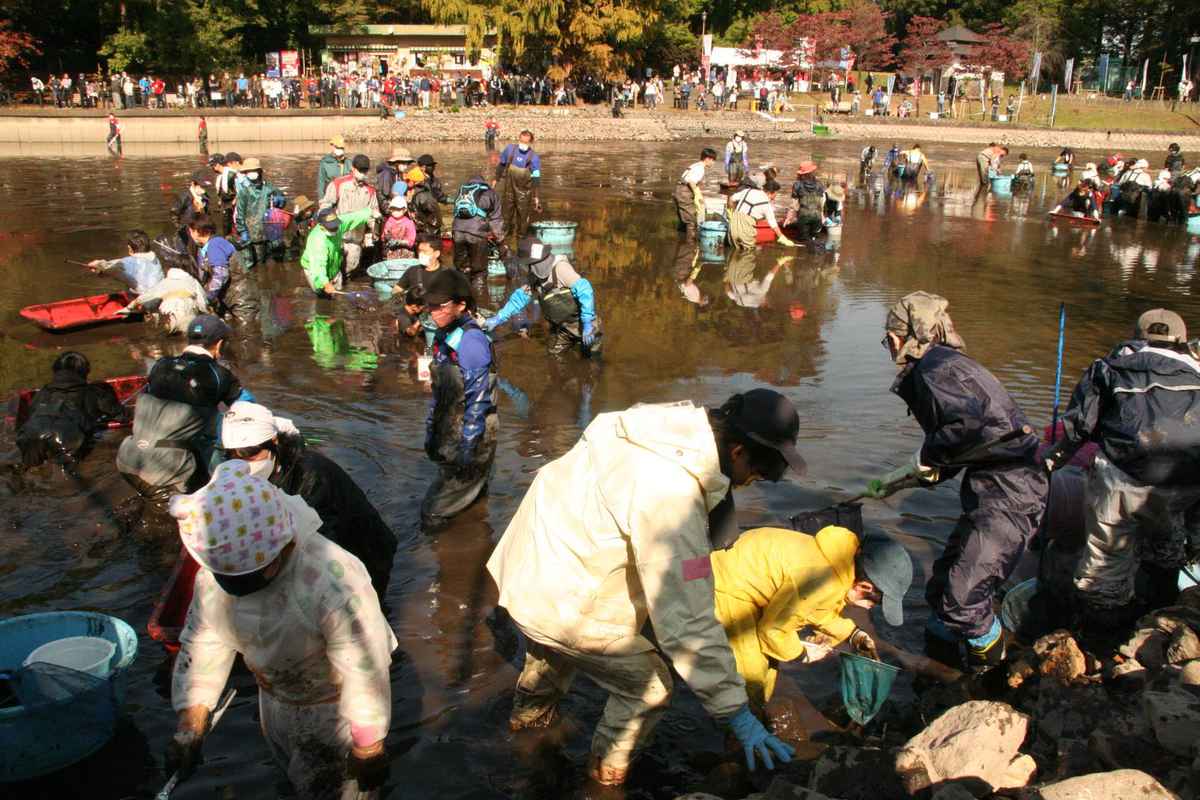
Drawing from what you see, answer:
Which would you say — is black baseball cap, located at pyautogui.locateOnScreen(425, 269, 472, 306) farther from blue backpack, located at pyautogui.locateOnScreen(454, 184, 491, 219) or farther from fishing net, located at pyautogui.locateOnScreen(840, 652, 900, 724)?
blue backpack, located at pyautogui.locateOnScreen(454, 184, 491, 219)

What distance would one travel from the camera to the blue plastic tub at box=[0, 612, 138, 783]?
11.6 feet

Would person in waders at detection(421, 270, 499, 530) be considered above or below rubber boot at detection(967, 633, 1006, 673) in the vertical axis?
above

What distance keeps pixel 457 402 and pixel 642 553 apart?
3052 mm

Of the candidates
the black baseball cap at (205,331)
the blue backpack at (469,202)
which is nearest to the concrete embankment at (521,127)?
the blue backpack at (469,202)

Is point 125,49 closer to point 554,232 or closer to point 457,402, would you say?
point 554,232

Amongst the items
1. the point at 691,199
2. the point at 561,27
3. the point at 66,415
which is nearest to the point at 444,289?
the point at 66,415

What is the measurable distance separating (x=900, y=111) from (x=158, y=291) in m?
46.7

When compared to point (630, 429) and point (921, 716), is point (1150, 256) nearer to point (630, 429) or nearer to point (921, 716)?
point (921, 716)

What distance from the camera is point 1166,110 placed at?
49.4m

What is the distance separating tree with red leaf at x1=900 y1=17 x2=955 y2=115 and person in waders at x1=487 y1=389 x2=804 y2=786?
55.4m

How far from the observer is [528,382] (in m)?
9.20

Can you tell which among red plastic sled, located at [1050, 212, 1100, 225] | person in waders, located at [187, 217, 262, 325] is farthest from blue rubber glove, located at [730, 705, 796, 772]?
red plastic sled, located at [1050, 212, 1100, 225]

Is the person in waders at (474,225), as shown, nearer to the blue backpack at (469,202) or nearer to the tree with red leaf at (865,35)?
the blue backpack at (469,202)

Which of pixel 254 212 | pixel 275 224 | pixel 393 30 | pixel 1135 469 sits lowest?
pixel 1135 469
